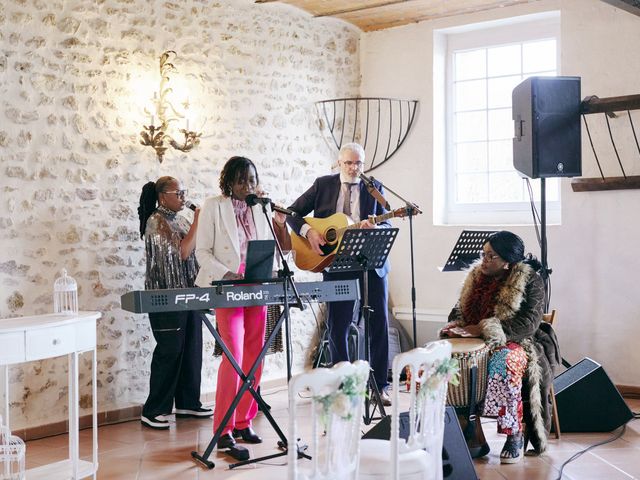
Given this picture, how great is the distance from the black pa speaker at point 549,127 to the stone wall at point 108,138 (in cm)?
201

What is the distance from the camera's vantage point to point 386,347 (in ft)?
19.4

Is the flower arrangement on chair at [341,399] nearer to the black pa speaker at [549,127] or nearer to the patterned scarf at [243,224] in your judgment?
the patterned scarf at [243,224]

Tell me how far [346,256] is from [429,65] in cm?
302

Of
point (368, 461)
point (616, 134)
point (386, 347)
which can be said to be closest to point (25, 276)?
point (386, 347)

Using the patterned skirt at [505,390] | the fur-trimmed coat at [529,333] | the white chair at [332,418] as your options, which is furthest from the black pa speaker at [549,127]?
the white chair at [332,418]

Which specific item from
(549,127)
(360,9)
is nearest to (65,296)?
(549,127)

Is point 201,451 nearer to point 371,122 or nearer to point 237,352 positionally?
point 237,352

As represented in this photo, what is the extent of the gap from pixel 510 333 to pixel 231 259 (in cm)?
155

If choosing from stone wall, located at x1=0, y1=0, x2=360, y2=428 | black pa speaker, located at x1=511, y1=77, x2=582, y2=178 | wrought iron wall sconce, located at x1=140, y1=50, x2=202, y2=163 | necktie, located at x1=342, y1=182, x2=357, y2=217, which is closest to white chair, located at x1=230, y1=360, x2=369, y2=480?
stone wall, located at x1=0, y1=0, x2=360, y2=428

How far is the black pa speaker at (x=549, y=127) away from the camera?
222 inches

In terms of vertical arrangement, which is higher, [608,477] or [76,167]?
[76,167]

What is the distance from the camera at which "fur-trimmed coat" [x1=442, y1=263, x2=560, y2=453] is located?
4.61m

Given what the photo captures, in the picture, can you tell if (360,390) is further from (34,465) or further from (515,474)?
(34,465)

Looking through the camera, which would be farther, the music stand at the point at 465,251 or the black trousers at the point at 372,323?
the black trousers at the point at 372,323
